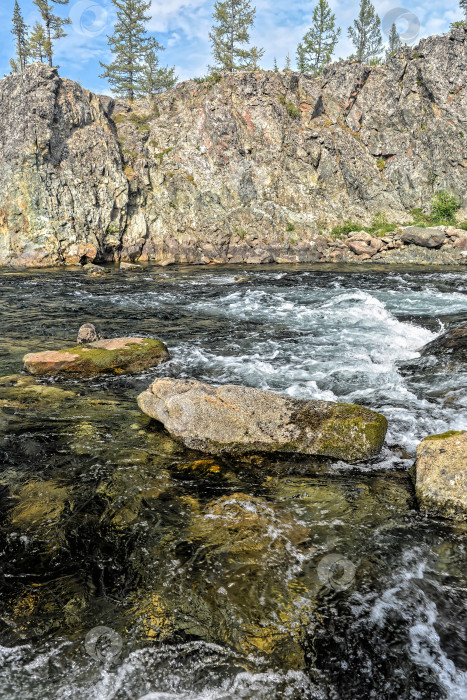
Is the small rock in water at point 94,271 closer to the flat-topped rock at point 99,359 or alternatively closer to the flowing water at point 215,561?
the flat-topped rock at point 99,359

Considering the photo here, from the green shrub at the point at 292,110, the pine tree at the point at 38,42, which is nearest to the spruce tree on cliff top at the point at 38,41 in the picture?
the pine tree at the point at 38,42

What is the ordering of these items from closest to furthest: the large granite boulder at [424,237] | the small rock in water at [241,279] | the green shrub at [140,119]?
the small rock in water at [241,279], the large granite boulder at [424,237], the green shrub at [140,119]

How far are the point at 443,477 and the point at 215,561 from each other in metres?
2.78

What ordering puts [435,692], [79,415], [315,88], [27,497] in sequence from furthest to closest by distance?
[315,88] < [79,415] < [27,497] < [435,692]

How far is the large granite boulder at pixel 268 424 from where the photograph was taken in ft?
18.0

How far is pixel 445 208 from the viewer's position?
136 feet

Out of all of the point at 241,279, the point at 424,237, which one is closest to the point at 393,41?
the point at 424,237

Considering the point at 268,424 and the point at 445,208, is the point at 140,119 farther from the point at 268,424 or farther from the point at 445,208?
the point at 268,424

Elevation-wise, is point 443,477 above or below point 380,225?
below

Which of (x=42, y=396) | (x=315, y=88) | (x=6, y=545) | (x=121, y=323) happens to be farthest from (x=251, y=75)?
(x=6, y=545)

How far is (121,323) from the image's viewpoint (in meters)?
14.1

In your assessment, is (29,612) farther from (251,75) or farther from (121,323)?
(251,75)

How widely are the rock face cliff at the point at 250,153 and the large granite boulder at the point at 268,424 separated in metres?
30.3

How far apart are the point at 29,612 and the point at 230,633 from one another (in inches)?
63.6
